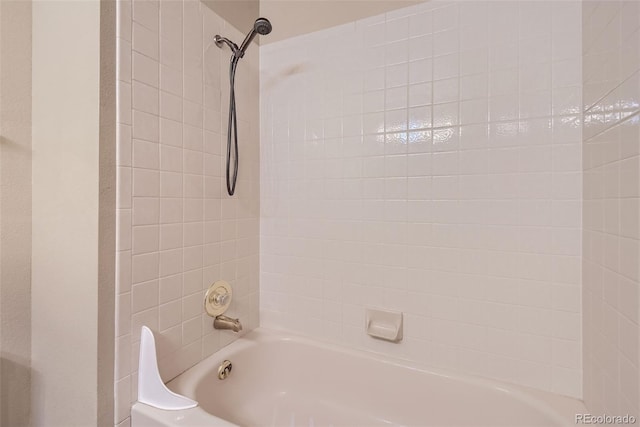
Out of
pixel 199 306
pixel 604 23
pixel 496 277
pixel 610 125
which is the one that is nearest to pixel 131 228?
pixel 199 306

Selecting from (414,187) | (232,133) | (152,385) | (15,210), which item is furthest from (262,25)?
(152,385)

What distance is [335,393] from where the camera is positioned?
4.57 ft

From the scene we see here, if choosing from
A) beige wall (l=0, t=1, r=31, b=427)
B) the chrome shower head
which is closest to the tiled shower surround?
the chrome shower head

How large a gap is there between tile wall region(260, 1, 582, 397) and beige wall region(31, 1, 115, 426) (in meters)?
0.82

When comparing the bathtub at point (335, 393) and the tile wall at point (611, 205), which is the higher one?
the tile wall at point (611, 205)

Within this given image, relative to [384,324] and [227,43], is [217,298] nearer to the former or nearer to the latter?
[384,324]

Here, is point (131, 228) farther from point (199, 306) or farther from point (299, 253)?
point (299, 253)

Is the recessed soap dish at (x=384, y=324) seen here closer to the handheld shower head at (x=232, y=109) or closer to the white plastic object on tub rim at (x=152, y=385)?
the white plastic object on tub rim at (x=152, y=385)

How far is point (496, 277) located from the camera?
119cm

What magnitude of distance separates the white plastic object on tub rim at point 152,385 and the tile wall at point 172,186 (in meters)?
0.02

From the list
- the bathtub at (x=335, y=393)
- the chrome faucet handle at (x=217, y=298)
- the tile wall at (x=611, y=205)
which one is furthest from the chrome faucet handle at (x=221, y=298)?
the tile wall at (x=611, y=205)

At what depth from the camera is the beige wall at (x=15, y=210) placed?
99 cm

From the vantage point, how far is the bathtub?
1.09 m

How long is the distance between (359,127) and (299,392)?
1351 mm
